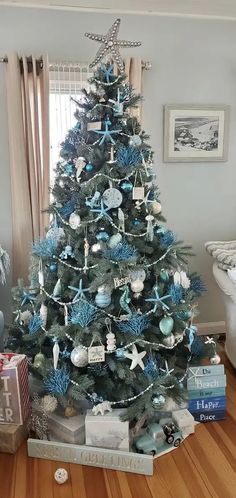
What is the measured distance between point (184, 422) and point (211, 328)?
135cm

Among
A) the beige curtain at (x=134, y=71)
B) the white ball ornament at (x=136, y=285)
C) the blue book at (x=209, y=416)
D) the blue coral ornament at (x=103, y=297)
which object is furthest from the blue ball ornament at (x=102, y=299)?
the beige curtain at (x=134, y=71)

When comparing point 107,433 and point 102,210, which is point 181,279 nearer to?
point 102,210

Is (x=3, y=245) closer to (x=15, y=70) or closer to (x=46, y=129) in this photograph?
(x=46, y=129)

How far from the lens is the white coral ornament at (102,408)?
201cm

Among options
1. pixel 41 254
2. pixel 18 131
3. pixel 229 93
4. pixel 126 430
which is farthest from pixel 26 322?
pixel 229 93

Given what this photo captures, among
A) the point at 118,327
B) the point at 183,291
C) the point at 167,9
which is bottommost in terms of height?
the point at 118,327

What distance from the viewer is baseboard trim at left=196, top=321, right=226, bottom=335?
3416 mm

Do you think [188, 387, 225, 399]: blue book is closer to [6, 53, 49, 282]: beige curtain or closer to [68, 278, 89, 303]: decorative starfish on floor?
[68, 278, 89, 303]: decorative starfish on floor

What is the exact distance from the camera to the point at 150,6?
9.38ft

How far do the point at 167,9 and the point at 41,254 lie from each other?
2036mm

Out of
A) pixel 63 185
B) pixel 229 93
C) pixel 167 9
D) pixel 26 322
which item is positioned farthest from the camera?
pixel 229 93

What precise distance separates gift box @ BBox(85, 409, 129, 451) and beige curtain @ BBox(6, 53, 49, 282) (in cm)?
130

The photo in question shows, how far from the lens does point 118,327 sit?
2072 millimetres

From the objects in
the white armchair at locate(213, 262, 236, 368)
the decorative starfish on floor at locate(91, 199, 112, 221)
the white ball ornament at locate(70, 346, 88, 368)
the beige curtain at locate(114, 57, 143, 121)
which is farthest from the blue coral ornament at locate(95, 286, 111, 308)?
the beige curtain at locate(114, 57, 143, 121)
